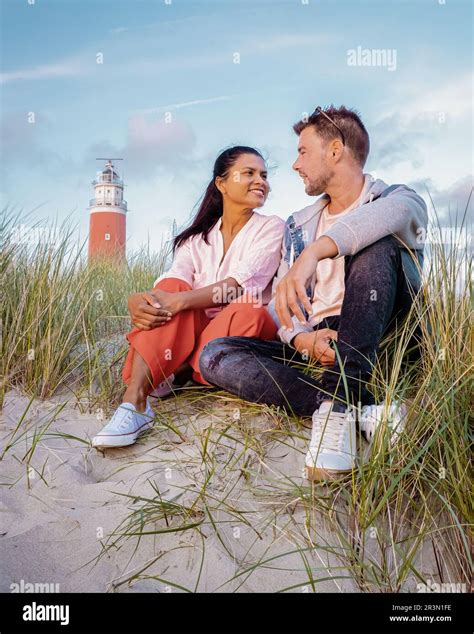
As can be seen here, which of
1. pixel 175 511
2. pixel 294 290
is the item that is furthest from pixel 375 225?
pixel 175 511

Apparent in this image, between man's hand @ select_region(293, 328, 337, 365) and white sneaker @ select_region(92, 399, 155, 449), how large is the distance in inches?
26.9

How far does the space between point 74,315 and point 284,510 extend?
6.42ft

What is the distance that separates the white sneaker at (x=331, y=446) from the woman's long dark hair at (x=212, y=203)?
141 centimetres

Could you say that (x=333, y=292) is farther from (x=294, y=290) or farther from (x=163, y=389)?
(x=163, y=389)

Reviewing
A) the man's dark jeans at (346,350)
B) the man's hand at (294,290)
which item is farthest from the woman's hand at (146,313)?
the man's hand at (294,290)

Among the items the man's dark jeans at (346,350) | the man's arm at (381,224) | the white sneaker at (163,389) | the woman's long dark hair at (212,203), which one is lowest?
the white sneaker at (163,389)

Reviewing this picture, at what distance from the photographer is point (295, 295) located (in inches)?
86.1

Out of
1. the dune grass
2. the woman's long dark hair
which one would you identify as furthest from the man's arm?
the woman's long dark hair

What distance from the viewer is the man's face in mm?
2973

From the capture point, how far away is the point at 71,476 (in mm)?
2451

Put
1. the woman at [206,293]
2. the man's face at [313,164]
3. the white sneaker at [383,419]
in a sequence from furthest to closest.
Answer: the man's face at [313,164] → the woman at [206,293] → the white sneaker at [383,419]

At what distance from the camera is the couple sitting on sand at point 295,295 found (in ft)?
7.50

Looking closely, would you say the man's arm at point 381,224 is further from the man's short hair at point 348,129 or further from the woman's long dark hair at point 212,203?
the woman's long dark hair at point 212,203
